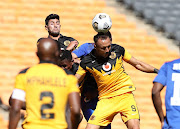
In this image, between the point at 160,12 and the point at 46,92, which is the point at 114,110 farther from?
the point at 160,12

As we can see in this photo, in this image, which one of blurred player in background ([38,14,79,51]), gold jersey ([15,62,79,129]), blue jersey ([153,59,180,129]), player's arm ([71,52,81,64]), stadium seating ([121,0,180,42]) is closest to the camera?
gold jersey ([15,62,79,129])

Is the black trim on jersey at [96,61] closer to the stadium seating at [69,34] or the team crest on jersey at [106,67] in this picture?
the team crest on jersey at [106,67]

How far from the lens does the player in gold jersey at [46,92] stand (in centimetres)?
407

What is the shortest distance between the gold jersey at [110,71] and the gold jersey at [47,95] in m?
2.10

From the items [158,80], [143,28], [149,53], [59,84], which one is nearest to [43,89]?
[59,84]

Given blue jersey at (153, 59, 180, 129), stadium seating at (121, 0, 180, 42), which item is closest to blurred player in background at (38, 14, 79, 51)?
blue jersey at (153, 59, 180, 129)

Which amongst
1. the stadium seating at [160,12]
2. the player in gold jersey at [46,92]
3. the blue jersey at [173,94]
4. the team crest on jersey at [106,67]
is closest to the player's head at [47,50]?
the player in gold jersey at [46,92]

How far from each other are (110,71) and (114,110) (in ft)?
1.91

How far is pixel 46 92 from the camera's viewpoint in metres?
4.05

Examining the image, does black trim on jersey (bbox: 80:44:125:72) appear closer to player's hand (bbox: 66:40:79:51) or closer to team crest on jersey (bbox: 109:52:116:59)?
team crest on jersey (bbox: 109:52:116:59)

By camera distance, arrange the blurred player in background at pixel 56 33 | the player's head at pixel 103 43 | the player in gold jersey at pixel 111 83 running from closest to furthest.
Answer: the player's head at pixel 103 43, the player in gold jersey at pixel 111 83, the blurred player in background at pixel 56 33

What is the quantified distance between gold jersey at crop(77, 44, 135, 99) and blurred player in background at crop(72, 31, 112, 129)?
9.9 inches

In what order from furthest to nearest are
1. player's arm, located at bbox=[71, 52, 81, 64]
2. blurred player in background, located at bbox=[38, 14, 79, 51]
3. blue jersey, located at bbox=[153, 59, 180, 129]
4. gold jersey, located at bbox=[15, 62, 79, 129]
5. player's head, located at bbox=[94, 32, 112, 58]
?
blurred player in background, located at bbox=[38, 14, 79, 51] → player's arm, located at bbox=[71, 52, 81, 64] → player's head, located at bbox=[94, 32, 112, 58] → blue jersey, located at bbox=[153, 59, 180, 129] → gold jersey, located at bbox=[15, 62, 79, 129]

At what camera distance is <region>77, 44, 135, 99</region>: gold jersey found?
6273 millimetres
